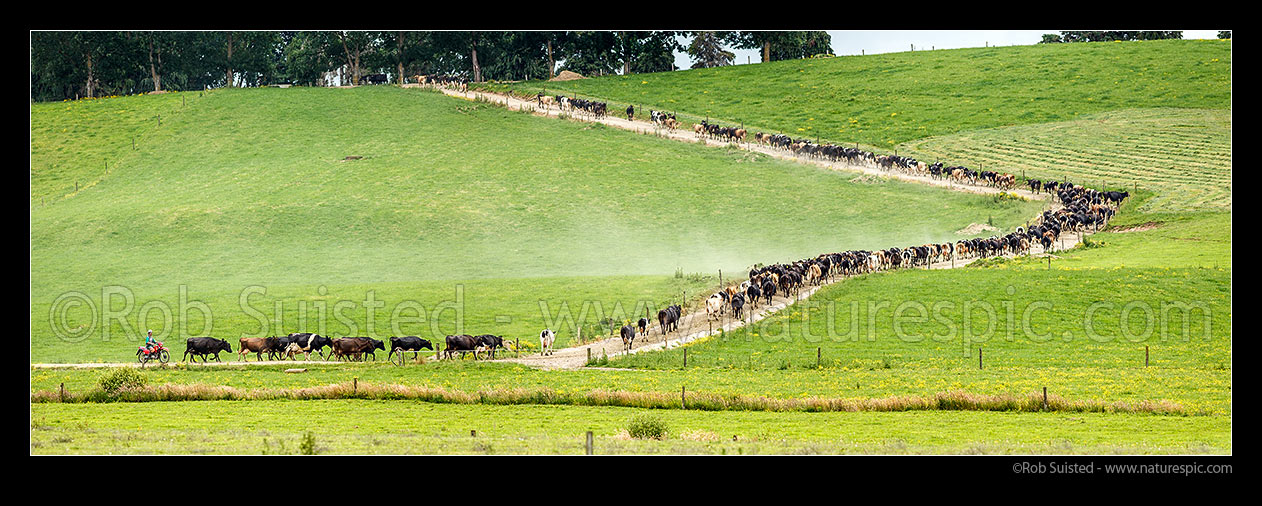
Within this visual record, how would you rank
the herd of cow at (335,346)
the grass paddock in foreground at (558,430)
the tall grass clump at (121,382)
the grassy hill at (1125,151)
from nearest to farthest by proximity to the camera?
1. the grass paddock in foreground at (558,430)
2. the tall grass clump at (121,382)
3. the herd of cow at (335,346)
4. the grassy hill at (1125,151)

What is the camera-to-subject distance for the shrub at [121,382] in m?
37.2

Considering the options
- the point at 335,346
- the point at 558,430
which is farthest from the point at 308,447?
the point at 335,346

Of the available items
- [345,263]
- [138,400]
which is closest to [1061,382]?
[138,400]

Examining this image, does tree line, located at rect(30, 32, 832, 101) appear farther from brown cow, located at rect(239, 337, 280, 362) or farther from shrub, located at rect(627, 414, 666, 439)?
shrub, located at rect(627, 414, 666, 439)

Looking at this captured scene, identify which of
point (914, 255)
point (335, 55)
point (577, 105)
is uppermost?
point (335, 55)

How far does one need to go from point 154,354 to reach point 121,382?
7968 mm

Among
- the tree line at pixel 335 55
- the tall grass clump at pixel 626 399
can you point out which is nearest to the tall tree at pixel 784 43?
the tree line at pixel 335 55

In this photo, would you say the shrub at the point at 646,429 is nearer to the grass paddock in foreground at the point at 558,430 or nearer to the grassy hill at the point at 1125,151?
the grass paddock in foreground at the point at 558,430

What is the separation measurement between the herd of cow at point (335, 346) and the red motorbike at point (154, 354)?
0.86 meters

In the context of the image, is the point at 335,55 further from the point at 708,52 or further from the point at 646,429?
the point at 646,429

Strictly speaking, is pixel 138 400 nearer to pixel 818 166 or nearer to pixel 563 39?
pixel 818 166

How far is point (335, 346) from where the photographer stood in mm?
44062

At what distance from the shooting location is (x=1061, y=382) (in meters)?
37.1

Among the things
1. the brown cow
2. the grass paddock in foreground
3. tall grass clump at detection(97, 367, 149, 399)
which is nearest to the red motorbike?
the brown cow
